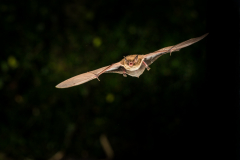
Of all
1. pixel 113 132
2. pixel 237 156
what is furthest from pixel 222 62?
pixel 113 132

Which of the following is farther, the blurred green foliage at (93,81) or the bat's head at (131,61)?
the blurred green foliage at (93,81)

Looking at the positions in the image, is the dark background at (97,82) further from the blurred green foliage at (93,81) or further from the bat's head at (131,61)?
the bat's head at (131,61)

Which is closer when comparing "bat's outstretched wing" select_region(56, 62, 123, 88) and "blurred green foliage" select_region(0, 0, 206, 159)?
"bat's outstretched wing" select_region(56, 62, 123, 88)

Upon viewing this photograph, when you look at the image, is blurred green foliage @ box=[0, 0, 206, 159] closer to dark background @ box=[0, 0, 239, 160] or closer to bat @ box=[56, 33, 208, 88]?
dark background @ box=[0, 0, 239, 160]

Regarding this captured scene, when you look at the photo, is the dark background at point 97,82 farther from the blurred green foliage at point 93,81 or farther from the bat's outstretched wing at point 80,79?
the bat's outstretched wing at point 80,79

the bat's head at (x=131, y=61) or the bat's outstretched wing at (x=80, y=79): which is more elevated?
the bat's outstretched wing at (x=80, y=79)

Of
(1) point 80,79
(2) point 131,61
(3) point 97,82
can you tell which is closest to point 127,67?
(2) point 131,61

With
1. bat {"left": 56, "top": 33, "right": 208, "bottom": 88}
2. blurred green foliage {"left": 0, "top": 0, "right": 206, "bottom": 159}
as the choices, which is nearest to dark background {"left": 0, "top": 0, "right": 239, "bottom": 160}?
blurred green foliage {"left": 0, "top": 0, "right": 206, "bottom": 159}

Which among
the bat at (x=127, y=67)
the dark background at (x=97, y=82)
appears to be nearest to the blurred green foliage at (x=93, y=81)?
the dark background at (x=97, y=82)

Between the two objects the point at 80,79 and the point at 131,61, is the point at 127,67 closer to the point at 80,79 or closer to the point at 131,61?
the point at 131,61
